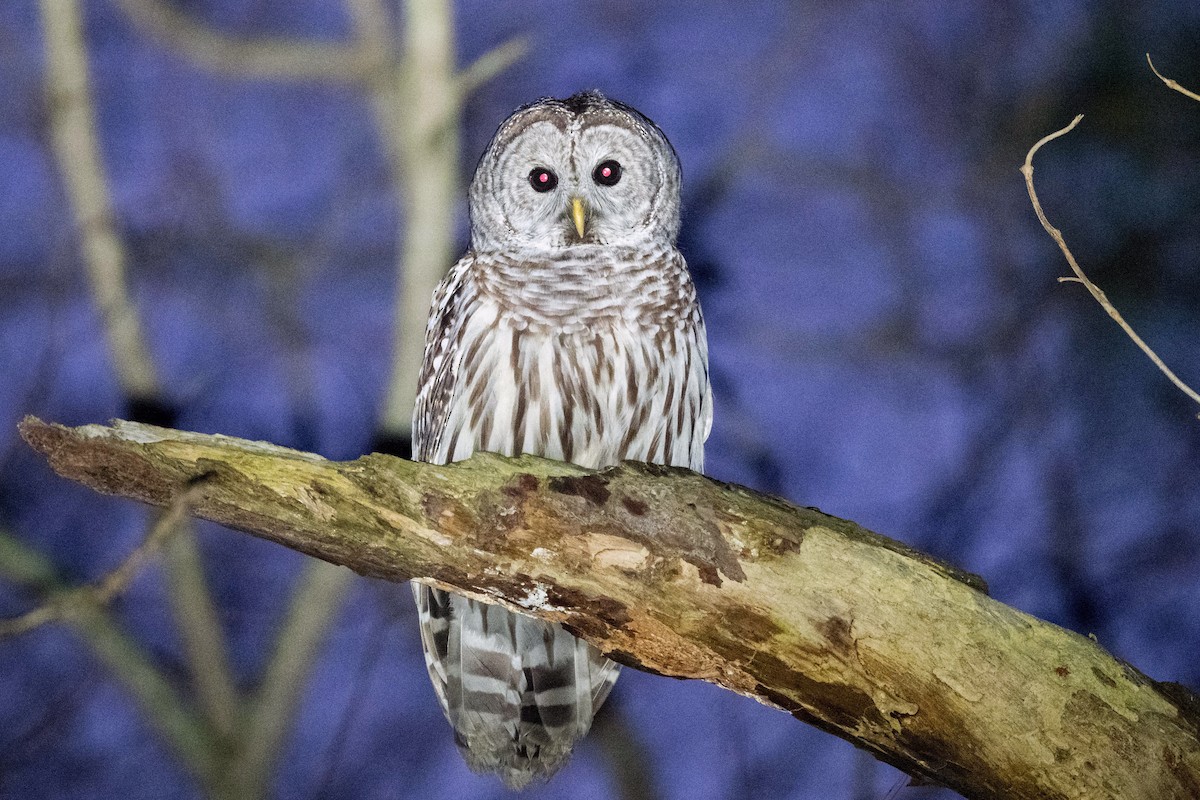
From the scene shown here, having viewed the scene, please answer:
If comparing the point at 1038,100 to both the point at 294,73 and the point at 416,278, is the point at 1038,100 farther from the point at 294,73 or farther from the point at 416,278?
the point at 294,73

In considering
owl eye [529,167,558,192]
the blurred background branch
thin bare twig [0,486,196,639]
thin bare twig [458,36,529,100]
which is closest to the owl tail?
thin bare twig [0,486,196,639]

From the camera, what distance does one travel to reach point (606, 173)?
2303mm

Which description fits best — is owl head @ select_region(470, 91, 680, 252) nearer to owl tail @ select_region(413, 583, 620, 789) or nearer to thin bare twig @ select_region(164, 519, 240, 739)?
owl tail @ select_region(413, 583, 620, 789)

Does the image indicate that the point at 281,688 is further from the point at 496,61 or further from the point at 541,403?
the point at 496,61

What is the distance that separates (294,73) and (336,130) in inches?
7.4

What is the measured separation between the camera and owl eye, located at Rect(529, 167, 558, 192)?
2.31m

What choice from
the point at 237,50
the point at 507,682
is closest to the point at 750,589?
the point at 507,682

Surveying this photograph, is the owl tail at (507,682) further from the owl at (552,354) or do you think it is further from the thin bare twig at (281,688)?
the thin bare twig at (281,688)

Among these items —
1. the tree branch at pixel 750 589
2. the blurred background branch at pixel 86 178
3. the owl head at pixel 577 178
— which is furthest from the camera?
the blurred background branch at pixel 86 178

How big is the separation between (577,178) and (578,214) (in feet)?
0.34

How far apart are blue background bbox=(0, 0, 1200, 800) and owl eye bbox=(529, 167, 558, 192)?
66 cm

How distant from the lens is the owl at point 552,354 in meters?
2.18

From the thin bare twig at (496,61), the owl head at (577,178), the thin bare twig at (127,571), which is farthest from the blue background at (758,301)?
→ the thin bare twig at (127,571)

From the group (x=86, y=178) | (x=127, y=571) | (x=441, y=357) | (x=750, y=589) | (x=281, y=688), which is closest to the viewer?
(x=127, y=571)
